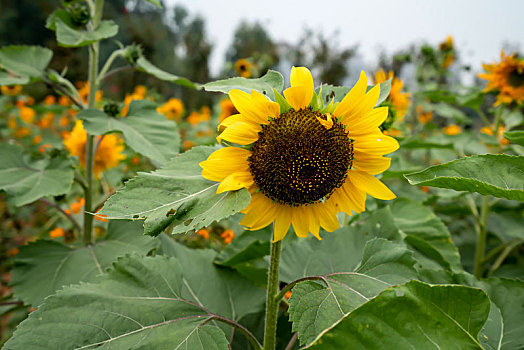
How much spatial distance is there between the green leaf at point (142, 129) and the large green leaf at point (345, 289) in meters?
0.68

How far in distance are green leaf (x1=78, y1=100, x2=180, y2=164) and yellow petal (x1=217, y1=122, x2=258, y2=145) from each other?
1.74 ft

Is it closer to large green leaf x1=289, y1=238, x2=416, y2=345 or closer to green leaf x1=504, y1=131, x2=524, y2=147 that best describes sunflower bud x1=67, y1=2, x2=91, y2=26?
large green leaf x1=289, y1=238, x2=416, y2=345

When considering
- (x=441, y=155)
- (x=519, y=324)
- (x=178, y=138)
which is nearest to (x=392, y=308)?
(x=519, y=324)

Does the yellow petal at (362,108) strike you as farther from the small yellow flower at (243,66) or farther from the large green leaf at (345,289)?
the small yellow flower at (243,66)

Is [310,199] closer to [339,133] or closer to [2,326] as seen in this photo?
[339,133]

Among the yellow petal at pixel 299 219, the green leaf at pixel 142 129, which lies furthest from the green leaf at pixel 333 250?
the green leaf at pixel 142 129

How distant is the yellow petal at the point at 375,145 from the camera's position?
2.42 feet

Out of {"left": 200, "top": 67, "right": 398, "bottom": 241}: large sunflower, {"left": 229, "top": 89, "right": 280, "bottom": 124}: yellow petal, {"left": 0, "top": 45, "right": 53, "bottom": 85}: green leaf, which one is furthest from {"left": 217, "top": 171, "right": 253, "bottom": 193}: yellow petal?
{"left": 0, "top": 45, "right": 53, "bottom": 85}: green leaf

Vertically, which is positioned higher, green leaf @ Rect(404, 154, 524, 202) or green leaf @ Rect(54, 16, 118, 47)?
green leaf @ Rect(54, 16, 118, 47)

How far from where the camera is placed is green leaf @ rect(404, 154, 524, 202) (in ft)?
2.07

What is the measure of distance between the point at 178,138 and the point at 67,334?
758mm

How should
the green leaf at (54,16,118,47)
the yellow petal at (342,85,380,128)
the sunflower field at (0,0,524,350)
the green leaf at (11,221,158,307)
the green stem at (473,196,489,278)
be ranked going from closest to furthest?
1. the sunflower field at (0,0,524,350)
2. the yellow petal at (342,85,380,128)
3. the green leaf at (11,221,158,307)
4. the green leaf at (54,16,118,47)
5. the green stem at (473,196,489,278)

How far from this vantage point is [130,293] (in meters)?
0.85

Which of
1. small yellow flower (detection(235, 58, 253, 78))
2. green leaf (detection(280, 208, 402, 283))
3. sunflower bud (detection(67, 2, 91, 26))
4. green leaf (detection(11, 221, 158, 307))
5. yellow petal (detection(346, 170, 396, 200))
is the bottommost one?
green leaf (detection(11, 221, 158, 307))
